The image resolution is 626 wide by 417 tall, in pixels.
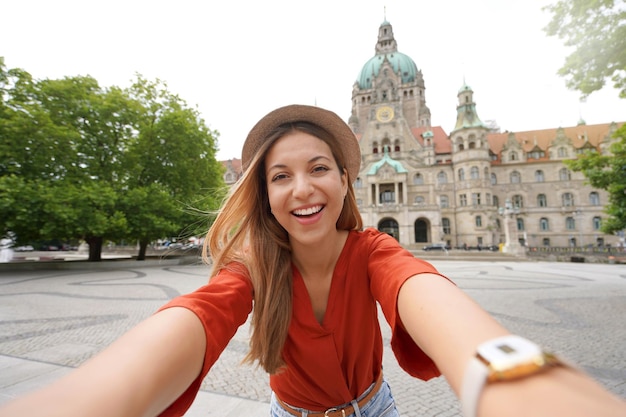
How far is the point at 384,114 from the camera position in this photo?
45094 mm

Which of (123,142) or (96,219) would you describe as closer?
(96,219)

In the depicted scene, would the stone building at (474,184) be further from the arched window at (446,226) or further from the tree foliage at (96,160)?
the tree foliage at (96,160)

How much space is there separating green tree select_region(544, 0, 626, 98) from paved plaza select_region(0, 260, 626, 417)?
5.43 metres

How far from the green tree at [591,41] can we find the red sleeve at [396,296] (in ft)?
26.1

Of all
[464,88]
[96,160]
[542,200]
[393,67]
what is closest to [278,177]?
[96,160]

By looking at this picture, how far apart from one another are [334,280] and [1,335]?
6.90m

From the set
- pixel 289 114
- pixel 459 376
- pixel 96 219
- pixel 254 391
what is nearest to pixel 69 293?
pixel 96 219

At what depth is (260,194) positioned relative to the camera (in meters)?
1.82

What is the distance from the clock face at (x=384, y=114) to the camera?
44688mm

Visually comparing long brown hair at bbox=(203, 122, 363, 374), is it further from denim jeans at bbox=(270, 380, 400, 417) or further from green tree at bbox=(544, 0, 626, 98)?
green tree at bbox=(544, 0, 626, 98)

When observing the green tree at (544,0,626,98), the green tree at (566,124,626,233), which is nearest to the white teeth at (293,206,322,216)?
the green tree at (544,0,626,98)

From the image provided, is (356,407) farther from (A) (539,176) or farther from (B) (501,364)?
(A) (539,176)

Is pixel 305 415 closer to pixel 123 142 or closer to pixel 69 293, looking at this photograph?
pixel 69 293

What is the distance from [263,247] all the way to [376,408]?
1017 millimetres
